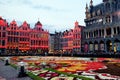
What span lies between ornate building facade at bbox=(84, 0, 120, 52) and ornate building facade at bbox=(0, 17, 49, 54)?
32194mm

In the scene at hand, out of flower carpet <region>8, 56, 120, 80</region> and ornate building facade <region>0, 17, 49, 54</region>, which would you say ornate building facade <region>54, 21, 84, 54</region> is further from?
flower carpet <region>8, 56, 120, 80</region>

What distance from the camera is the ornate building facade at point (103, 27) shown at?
54938 mm

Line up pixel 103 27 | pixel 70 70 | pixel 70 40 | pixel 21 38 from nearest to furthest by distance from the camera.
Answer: pixel 70 70
pixel 103 27
pixel 21 38
pixel 70 40

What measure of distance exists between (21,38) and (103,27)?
42.4 meters

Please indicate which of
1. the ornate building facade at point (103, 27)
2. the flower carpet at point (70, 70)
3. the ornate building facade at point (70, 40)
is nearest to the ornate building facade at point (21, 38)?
the ornate building facade at point (70, 40)

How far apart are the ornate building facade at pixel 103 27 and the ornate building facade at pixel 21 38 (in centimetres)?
3219

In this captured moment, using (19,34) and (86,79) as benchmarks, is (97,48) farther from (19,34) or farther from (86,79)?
(86,79)

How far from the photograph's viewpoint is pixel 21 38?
3403 inches

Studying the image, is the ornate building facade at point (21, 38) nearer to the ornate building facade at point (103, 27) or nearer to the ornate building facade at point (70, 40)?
the ornate building facade at point (70, 40)

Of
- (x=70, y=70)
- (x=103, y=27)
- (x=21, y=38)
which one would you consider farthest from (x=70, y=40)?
(x=70, y=70)

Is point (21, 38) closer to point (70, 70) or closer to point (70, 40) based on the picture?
→ point (70, 40)

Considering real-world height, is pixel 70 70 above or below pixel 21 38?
below

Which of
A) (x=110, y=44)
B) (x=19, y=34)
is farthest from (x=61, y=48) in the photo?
(x=110, y=44)

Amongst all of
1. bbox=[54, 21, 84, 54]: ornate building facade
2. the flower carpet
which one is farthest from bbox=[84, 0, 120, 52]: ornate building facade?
the flower carpet
